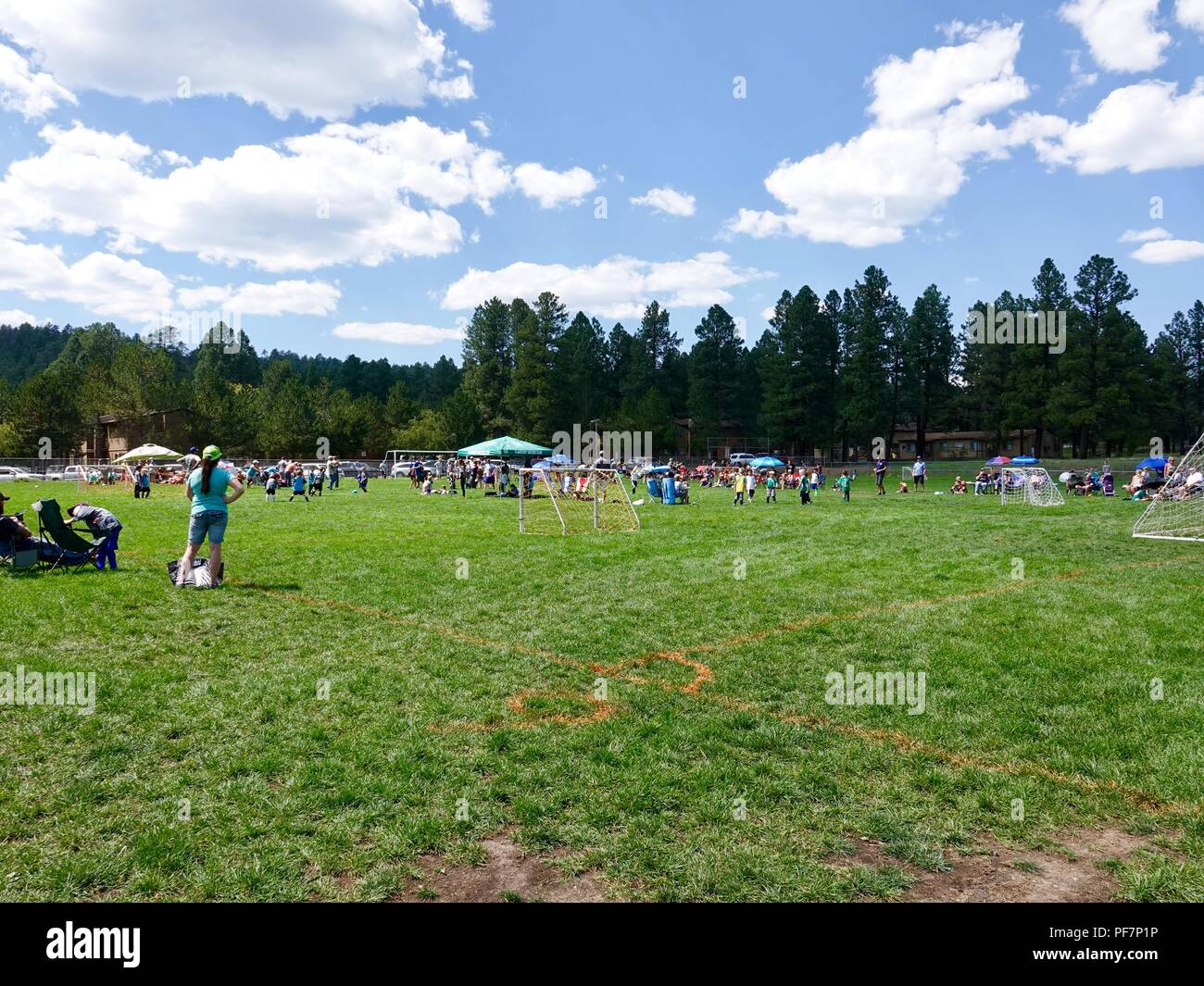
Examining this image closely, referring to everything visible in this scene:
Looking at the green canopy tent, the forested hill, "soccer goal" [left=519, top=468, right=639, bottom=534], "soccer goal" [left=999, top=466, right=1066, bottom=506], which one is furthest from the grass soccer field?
the forested hill

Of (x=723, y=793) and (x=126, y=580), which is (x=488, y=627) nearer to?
(x=723, y=793)

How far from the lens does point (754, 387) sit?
96.2m

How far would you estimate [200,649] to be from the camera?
7715mm

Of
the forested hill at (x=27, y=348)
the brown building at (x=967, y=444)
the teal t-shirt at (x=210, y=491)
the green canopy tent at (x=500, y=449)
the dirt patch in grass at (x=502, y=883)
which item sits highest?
the forested hill at (x=27, y=348)

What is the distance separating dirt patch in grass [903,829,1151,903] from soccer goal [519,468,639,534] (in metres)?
13.1

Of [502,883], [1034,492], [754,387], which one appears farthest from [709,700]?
[754,387]

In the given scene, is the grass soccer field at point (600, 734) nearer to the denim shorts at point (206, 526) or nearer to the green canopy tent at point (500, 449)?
the denim shorts at point (206, 526)

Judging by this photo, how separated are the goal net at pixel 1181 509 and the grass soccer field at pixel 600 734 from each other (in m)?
6.99

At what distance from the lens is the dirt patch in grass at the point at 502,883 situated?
355 centimetres

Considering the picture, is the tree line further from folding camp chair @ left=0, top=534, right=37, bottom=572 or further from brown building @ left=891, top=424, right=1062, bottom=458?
folding camp chair @ left=0, top=534, right=37, bottom=572

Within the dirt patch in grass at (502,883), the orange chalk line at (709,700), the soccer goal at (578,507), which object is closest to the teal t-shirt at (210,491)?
the orange chalk line at (709,700)

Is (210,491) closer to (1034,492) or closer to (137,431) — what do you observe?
(1034,492)

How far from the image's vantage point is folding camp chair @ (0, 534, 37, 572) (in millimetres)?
11703
